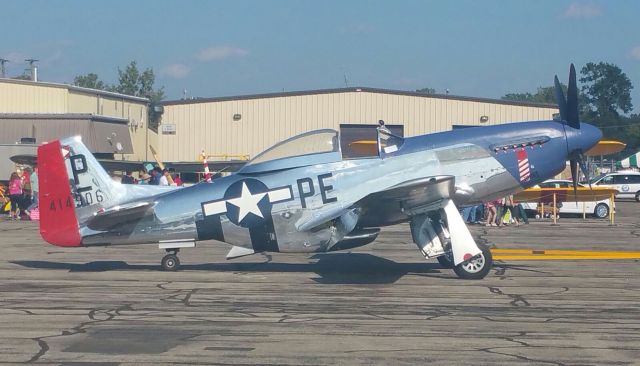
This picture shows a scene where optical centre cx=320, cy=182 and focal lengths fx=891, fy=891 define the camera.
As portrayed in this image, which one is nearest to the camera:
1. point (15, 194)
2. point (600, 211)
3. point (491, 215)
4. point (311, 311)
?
point (311, 311)

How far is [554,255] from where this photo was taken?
16938 millimetres

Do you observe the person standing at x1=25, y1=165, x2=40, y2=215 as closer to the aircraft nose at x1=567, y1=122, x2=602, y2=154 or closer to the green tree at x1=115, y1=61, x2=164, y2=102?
the aircraft nose at x1=567, y1=122, x2=602, y2=154

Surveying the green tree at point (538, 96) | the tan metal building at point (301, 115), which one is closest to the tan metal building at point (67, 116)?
the tan metal building at point (301, 115)

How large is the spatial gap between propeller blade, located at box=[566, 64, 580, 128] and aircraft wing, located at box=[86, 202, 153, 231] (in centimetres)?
667

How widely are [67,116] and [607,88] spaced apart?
7850 cm

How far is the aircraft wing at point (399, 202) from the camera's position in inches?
497

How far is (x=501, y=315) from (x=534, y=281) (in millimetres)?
3193

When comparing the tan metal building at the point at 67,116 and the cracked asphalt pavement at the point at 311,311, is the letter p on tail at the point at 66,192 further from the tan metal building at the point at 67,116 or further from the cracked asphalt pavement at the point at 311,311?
the tan metal building at the point at 67,116

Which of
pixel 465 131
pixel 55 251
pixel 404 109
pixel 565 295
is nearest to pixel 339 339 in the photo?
pixel 565 295

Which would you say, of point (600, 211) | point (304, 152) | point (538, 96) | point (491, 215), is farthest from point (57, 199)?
point (538, 96)

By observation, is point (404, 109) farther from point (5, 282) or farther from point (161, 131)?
point (5, 282)

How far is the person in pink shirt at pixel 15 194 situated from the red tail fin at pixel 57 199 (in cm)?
1481

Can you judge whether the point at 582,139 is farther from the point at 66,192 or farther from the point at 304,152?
the point at 66,192

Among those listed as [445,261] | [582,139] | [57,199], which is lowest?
[445,261]
